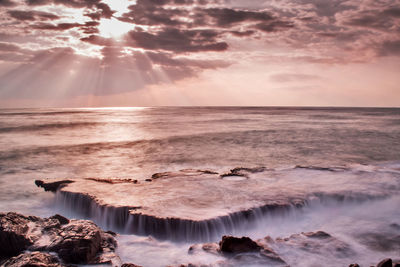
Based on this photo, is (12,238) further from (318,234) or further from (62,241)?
(318,234)

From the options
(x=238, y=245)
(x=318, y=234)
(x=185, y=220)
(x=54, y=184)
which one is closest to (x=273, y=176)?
(x=318, y=234)

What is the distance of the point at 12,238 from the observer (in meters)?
5.24

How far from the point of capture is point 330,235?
20.4 ft

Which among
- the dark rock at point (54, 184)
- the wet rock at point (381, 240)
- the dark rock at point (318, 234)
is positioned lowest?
the dark rock at point (54, 184)

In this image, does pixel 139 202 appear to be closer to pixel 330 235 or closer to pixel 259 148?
pixel 330 235

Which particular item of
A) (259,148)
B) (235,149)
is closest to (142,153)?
(235,149)

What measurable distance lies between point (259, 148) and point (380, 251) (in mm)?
15041

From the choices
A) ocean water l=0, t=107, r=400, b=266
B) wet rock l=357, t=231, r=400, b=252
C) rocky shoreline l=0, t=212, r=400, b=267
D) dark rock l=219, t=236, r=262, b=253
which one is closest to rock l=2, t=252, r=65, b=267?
rocky shoreline l=0, t=212, r=400, b=267

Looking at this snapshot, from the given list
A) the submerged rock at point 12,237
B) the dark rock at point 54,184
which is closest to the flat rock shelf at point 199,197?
the dark rock at point 54,184

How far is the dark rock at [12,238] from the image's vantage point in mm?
5170

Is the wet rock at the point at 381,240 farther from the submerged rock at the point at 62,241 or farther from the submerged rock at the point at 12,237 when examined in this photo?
the submerged rock at the point at 12,237

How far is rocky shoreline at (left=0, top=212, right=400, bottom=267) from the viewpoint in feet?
16.1

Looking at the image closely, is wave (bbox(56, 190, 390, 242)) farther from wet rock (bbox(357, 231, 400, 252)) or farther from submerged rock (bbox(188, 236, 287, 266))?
wet rock (bbox(357, 231, 400, 252))

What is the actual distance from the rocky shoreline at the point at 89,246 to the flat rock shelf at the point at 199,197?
2.44 feet
